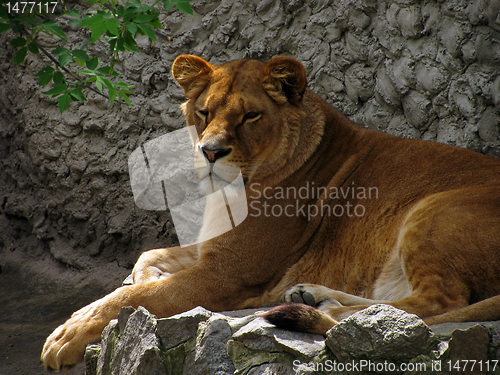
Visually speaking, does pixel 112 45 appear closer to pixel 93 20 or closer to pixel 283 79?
pixel 93 20

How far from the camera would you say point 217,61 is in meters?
5.33

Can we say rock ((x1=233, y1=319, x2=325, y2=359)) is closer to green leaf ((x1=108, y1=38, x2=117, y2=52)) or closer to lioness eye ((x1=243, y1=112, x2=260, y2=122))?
lioness eye ((x1=243, y1=112, x2=260, y2=122))

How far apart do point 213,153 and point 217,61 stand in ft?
8.62

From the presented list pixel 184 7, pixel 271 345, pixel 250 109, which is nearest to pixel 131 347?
pixel 271 345

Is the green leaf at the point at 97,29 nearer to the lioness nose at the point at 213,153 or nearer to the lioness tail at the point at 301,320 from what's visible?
the lioness nose at the point at 213,153

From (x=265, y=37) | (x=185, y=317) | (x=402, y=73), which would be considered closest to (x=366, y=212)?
(x=185, y=317)

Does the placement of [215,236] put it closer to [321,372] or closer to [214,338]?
[214,338]

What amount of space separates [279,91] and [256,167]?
0.53 meters

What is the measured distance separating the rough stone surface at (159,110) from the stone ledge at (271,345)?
2030 millimetres

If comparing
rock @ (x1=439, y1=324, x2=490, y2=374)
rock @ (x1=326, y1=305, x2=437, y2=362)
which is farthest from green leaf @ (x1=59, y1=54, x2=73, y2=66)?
rock @ (x1=439, y1=324, x2=490, y2=374)

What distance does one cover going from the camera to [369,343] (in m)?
1.79

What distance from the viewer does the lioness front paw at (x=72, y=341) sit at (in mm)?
2557

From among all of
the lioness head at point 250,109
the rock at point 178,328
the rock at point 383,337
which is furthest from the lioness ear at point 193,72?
the rock at point 383,337

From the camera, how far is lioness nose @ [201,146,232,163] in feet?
9.72
